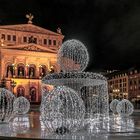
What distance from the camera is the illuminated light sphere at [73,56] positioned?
19906 mm

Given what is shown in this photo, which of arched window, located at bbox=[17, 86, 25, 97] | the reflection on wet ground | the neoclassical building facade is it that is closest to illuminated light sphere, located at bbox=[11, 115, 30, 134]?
the reflection on wet ground

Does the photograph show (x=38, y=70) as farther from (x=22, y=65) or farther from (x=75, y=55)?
(x=75, y=55)

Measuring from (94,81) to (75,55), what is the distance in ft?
9.44

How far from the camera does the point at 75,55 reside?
2123cm

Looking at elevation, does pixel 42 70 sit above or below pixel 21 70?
above

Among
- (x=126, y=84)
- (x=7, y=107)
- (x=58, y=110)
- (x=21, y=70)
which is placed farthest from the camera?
(x=126, y=84)

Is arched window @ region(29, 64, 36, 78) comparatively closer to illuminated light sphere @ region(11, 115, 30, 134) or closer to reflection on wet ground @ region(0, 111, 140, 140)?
illuminated light sphere @ region(11, 115, 30, 134)

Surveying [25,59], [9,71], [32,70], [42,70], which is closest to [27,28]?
[25,59]

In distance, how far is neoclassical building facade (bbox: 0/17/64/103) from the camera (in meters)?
71.9

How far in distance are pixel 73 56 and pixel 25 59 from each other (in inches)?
2089

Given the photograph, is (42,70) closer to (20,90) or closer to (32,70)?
(32,70)

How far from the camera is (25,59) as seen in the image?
2916 inches

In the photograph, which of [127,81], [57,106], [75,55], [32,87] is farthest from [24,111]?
[127,81]

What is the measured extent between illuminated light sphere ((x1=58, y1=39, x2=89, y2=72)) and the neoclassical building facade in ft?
158
